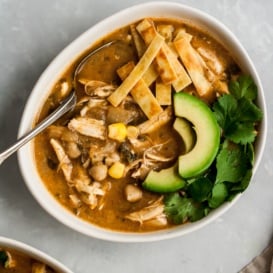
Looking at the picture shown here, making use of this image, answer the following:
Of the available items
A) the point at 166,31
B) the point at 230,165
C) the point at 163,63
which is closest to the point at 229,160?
the point at 230,165

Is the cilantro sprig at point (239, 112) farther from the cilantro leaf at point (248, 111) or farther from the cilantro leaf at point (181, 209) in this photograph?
the cilantro leaf at point (181, 209)

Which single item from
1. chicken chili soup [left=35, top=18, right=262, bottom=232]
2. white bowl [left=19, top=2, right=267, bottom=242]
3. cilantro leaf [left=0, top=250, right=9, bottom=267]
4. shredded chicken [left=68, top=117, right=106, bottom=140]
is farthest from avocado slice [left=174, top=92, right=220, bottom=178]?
cilantro leaf [left=0, top=250, right=9, bottom=267]

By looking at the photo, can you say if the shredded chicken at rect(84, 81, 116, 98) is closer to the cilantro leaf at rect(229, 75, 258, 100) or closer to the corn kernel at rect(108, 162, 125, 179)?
the corn kernel at rect(108, 162, 125, 179)

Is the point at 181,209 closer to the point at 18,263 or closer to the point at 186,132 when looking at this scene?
the point at 186,132

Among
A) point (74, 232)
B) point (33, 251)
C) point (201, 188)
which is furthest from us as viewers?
point (74, 232)

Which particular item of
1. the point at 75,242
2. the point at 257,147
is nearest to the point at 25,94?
the point at 75,242

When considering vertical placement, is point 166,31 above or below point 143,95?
above
